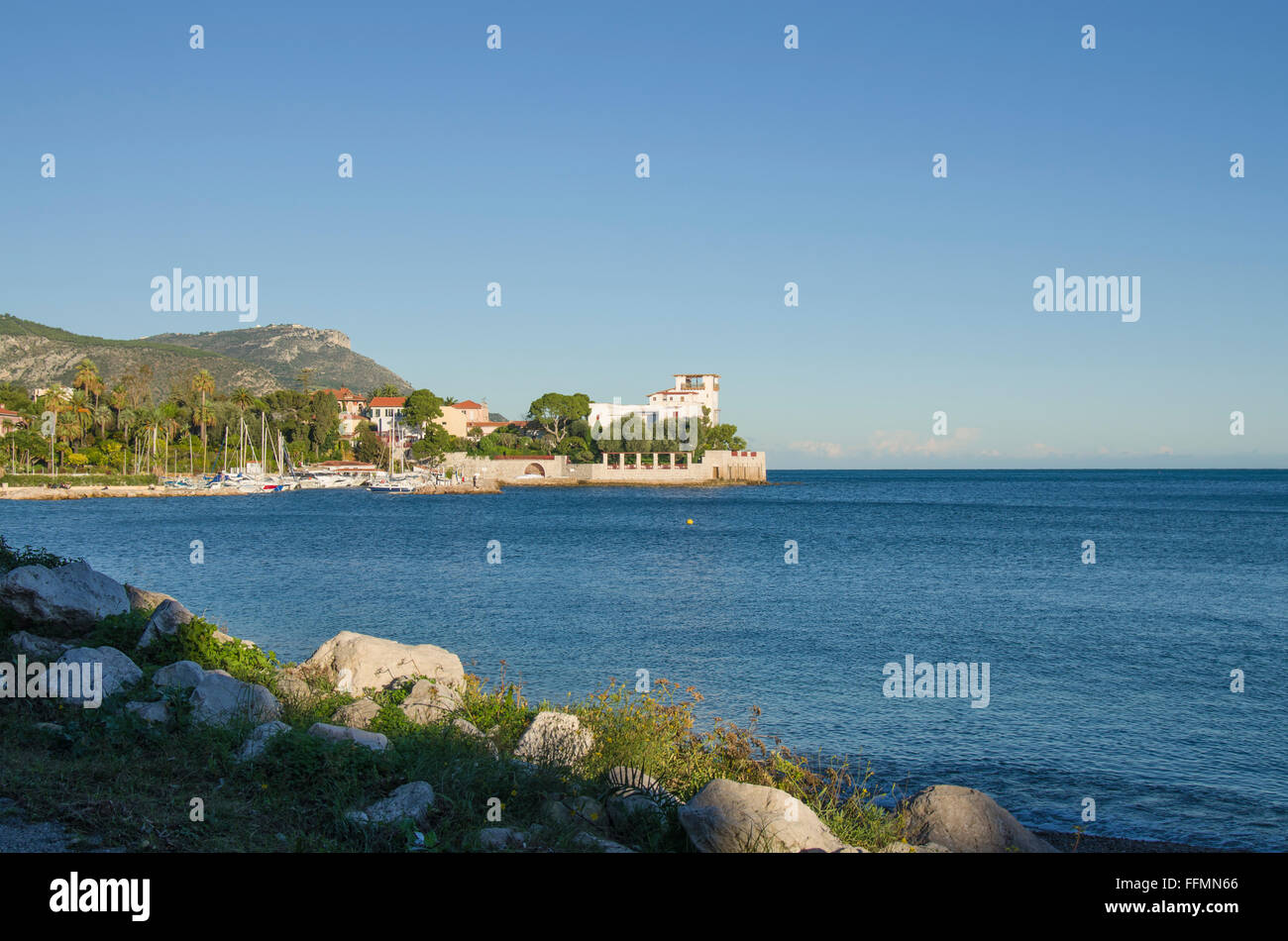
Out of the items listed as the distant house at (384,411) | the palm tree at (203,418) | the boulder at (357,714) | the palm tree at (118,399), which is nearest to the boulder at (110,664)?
the boulder at (357,714)

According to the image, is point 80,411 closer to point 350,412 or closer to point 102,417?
point 102,417

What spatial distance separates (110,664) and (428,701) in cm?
376

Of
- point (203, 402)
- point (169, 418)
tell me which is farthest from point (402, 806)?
point (169, 418)

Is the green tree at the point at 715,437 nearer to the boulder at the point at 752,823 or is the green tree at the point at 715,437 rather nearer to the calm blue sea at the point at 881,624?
the calm blue sea at the point at 881,624

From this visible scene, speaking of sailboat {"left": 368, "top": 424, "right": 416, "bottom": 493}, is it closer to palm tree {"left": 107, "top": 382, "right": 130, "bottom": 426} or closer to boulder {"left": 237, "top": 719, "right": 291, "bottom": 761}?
palm tree {"left": 107, "top": 382, "right": 130, "bottom": 426}

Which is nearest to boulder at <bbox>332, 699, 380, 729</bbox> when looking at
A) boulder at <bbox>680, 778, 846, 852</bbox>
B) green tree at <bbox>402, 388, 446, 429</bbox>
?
boulder at <bbox>680, 778, 846, 852</bbox>

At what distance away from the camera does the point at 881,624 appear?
27.0 metres

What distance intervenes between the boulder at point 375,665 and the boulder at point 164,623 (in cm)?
213

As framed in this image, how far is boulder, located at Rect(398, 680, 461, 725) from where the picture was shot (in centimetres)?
1131

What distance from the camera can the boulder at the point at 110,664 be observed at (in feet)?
32.8

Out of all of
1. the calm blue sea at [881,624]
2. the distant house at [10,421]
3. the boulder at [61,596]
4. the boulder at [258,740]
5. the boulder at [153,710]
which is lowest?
the calm blue sea at [881,624]

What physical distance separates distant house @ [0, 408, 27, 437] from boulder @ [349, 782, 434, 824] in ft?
399

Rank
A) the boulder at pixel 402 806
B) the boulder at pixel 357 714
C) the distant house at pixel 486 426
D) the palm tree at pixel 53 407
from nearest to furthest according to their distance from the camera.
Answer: the boulder at pixel 402 806 → the boulder at pixel 357 714 → the palm tree at pixel 53 407 → the distant house at pixel 486 426
